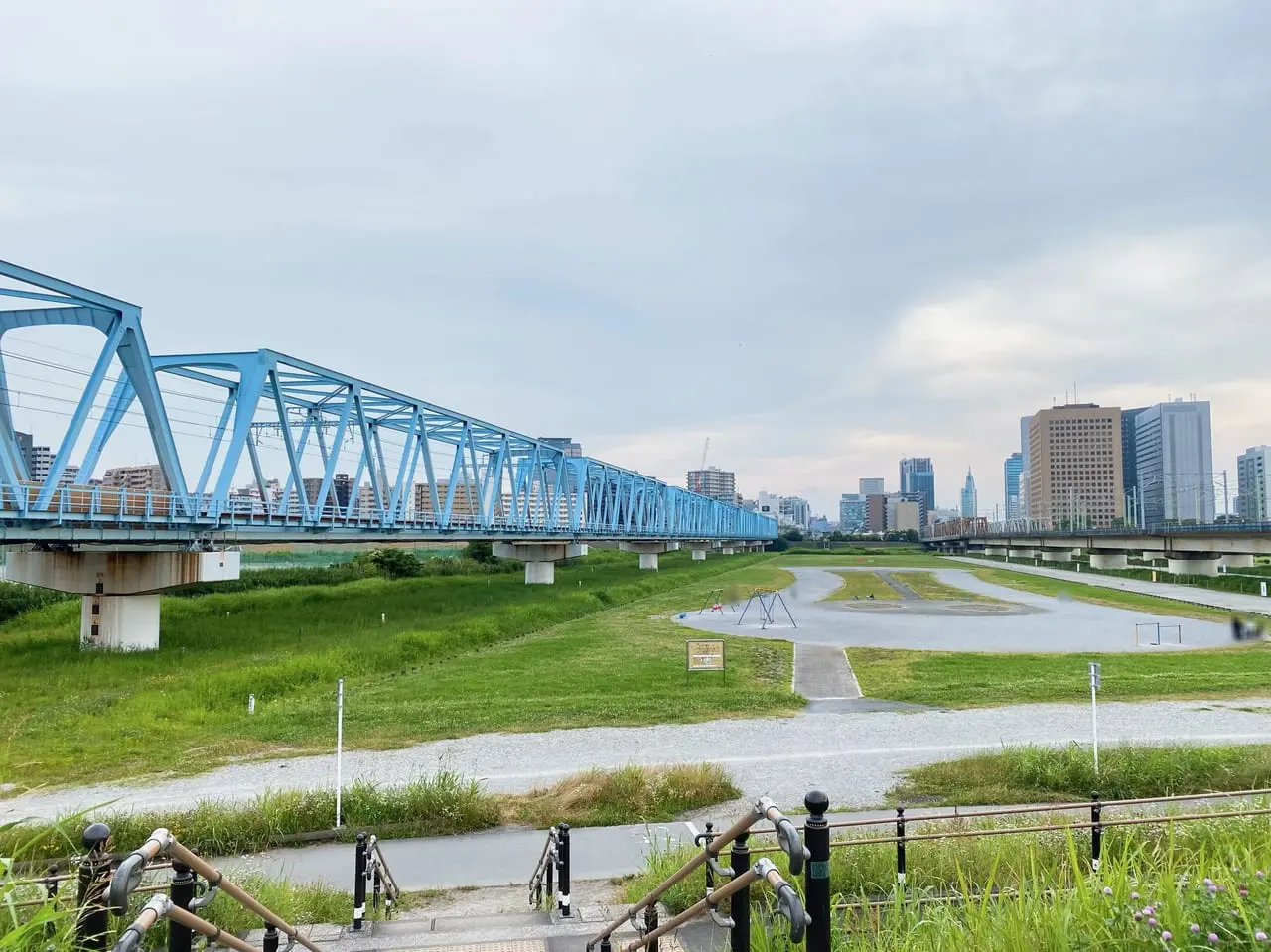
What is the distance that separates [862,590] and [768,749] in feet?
188

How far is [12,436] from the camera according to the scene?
25.1m

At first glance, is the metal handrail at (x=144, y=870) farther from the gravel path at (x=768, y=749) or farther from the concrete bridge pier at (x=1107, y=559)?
the concrete bridge pier at (x=1107, y=559)

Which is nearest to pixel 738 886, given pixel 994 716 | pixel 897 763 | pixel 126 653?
pixel 897 763

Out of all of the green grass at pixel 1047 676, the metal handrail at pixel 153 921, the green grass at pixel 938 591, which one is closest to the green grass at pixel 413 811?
the metal handrail at pixel 153 921

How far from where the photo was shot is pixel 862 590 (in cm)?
7188

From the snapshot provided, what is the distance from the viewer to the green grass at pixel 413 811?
39.3ft

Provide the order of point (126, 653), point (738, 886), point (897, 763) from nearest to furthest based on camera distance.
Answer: point (738, 886) → point (897, 763) → point (126, 653)

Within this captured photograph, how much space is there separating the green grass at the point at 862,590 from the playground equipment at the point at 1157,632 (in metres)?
22.7

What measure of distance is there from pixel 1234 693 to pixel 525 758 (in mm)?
20725

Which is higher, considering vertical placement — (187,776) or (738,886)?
(738,886)

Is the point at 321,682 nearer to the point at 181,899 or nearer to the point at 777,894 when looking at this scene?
the point at 181,899

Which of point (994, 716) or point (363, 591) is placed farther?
point (363, 591)

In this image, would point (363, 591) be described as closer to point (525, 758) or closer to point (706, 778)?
point (525, 758)

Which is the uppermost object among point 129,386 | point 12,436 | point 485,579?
point 129,386
